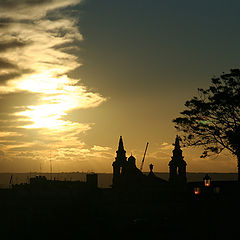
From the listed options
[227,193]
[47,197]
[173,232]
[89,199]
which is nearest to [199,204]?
[227,193]

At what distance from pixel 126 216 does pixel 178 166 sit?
28.3ft

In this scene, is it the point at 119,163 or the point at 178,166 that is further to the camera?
the point at 119,163

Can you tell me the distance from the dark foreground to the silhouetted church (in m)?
1.18

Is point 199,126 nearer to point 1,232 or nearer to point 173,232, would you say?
point 173,232

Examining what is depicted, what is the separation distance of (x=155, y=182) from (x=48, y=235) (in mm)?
16947

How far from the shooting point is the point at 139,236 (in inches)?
1223

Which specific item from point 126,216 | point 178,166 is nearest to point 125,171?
point 178,166

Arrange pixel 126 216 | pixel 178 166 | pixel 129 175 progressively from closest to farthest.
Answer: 1. pixel 126 216
2. pixel 178 166
3. pixel 129 175

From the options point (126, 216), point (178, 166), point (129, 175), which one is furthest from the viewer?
point (129, 175)

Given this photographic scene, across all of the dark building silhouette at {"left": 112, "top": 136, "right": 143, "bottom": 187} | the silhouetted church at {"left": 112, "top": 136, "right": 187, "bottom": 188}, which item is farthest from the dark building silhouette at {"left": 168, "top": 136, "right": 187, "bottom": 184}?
the dark building silhouette at {"left": 112, "top": 136, "right": 143, "bottom": 187}

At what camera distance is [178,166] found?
1807 inches

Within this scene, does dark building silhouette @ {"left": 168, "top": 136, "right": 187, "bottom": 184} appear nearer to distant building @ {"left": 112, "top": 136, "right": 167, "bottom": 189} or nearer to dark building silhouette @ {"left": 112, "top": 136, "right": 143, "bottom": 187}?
distant building @ {"left": 112, "top": 136, "right": 167, "bottom": 189}

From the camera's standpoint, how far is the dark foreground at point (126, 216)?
31797mm

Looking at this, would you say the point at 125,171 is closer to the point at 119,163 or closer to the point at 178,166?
the point at 119,163
